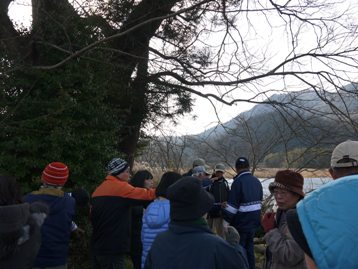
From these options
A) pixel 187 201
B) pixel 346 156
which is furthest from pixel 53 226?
pixel 346 156

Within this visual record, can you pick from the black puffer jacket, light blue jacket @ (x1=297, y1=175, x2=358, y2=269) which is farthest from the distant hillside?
light blue jacket @ (x1=297, y1=175, x2=358, y2=269)

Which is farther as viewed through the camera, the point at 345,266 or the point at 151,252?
the point at 151,252

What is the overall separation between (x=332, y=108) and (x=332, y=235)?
8183 mm

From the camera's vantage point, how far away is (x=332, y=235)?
1.24 m

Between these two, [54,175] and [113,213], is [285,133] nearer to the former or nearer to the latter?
[113,213]

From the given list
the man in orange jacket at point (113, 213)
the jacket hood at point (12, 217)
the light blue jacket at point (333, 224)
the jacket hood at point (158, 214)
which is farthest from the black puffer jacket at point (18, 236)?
the light blue jacket at point (333, 224)

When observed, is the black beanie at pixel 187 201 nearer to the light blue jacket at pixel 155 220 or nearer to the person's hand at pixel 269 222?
the person's hand at pixel 269 222

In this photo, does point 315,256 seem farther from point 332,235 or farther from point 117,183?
point 117,183

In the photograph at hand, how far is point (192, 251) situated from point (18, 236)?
57.3 inches

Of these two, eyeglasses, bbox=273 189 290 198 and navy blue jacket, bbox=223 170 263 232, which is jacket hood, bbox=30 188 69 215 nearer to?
eyeglasses, bbox=273 189 290 198

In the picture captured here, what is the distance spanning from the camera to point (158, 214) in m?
4.29

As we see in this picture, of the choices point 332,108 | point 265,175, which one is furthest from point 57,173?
point 265,175

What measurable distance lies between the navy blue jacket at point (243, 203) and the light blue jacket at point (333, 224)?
17.8 ft

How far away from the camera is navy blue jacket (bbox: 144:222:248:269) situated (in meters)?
2.42
